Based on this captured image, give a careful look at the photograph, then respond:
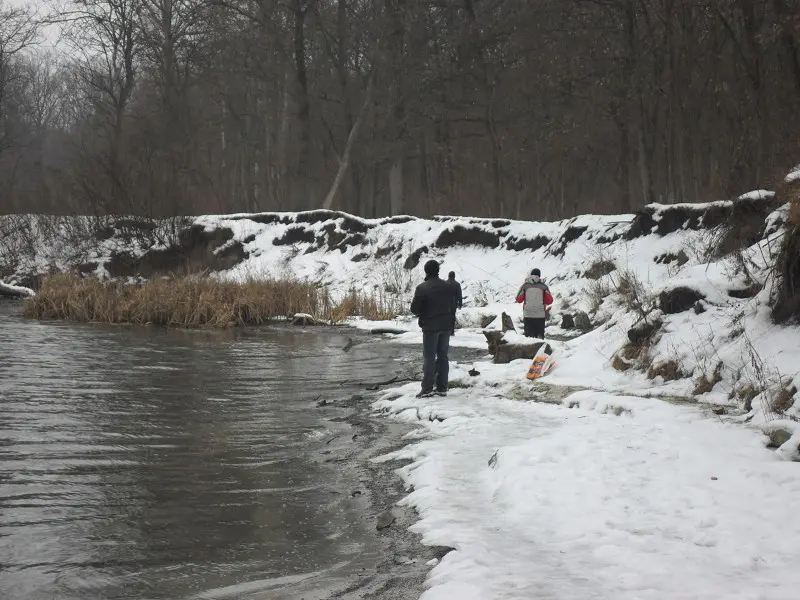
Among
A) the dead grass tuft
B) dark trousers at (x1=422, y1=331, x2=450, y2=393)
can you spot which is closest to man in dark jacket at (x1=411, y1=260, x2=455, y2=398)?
dark trousers at (x1=422, y1=331, x2=450, y2=393)

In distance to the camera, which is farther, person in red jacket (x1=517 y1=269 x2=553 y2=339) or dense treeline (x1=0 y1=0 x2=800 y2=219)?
dense treeline (x1=0 y1=0 x2=800 y2=219)

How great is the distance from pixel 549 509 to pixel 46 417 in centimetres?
583

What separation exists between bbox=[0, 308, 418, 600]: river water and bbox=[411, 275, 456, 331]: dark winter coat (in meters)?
1.67

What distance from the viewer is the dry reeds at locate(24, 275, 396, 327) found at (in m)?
20.9

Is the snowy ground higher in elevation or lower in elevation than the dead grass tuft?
lower

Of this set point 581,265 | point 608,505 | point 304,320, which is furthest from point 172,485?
point 581,265

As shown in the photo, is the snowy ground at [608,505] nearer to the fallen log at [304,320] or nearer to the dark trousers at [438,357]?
the dark trousers at [438,357]

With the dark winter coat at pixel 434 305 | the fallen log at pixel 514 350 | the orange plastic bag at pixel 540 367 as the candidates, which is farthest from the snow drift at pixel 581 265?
the dark winter coat at pixel 434 305

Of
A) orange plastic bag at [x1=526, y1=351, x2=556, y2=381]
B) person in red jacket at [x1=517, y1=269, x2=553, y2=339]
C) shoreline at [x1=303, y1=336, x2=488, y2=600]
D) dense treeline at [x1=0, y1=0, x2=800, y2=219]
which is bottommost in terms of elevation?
shoreline at [x1=303, y1=336, x2=488, y2=600]

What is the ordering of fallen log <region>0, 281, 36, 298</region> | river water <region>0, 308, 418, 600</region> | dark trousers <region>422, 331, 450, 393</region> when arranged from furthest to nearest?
fallen log <region>0, 281, 36, 298</region> < dark trousers <region>422, 331, 450, 393</region> < river water <region>0, 308, 418, 600</region>

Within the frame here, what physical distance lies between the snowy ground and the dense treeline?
11823 mm

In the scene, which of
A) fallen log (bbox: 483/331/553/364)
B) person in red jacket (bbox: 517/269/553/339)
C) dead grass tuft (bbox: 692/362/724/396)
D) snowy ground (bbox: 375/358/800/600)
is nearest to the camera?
snowy ground (bbox: 375/358/800/600)

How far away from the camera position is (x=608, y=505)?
17.9 feet

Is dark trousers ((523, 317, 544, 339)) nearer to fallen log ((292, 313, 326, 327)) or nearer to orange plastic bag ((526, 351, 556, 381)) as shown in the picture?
orange plastic bag ((526, 351, 556, 381))
